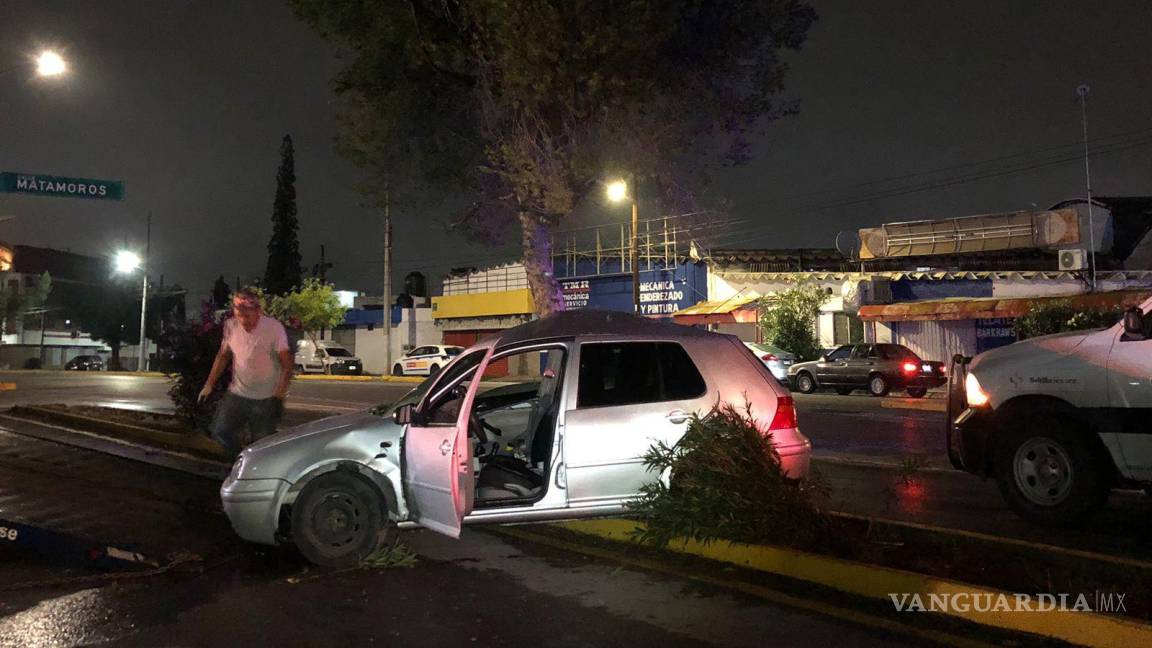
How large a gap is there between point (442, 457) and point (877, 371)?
1960 cm

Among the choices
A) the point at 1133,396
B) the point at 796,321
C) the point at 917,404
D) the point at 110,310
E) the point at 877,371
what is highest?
the point at 110,310

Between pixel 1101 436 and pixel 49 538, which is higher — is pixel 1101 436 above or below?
above

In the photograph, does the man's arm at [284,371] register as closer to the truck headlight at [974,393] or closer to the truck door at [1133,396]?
the truck headlight at [974,393]

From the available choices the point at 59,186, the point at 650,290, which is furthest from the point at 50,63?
the point at 650,290

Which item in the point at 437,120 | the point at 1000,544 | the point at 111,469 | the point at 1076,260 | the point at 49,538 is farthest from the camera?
the point at 1076,260

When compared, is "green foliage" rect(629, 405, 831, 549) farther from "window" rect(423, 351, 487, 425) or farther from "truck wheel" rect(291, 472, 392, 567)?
"truck wheel" rect(291, 472, 392, 567)

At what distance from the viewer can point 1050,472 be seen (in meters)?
6.36

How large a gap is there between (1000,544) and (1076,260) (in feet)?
81.1

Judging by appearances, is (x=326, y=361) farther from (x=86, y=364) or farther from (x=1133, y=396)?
(x=1133, y=396)

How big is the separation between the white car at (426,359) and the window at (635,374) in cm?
2944

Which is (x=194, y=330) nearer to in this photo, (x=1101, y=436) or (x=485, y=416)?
(x=485, y=416)

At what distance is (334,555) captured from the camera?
557 centimetres

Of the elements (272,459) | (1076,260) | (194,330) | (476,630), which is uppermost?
(1076,260)

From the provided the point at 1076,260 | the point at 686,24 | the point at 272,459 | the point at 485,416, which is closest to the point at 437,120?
the point at 686,24
